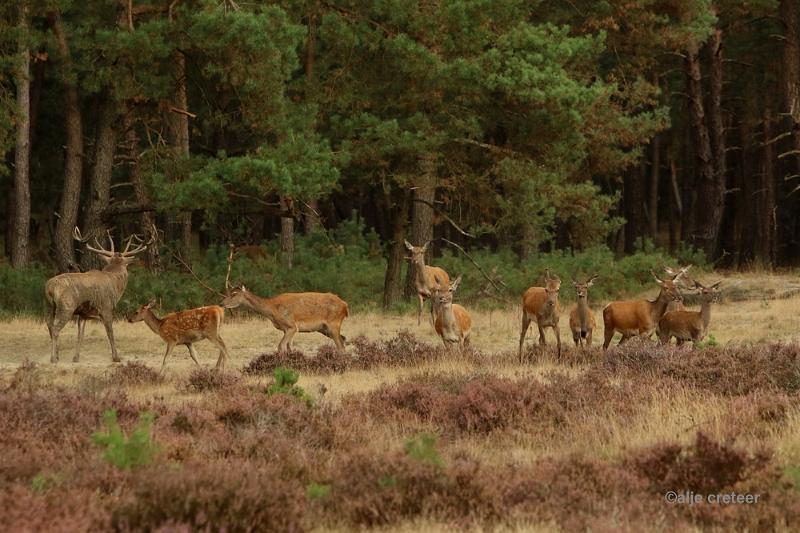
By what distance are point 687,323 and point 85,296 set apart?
28.7ft

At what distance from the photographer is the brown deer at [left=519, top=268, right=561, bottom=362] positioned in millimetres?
16109

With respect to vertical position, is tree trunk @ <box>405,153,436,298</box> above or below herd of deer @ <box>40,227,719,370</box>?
above

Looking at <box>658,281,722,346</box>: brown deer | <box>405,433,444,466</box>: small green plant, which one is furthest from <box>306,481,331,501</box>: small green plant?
<box>658,281,722,346</box>: brown deer

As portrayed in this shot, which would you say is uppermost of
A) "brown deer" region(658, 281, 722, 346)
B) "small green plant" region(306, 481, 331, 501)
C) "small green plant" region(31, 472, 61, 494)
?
"brown deer" region(658, 281, 722, 346)

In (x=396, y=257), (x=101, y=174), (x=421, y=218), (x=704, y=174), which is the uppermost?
(x=704, y=174)

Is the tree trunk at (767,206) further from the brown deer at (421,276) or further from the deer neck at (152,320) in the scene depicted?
the deer neck at (152,320)

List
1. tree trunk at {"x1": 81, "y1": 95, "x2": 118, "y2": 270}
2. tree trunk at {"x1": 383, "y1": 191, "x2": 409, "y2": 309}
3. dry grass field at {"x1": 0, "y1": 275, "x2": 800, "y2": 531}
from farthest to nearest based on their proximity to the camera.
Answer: tree trunk at {"x1": 383, "y1": 191, "x2": 409, "y2": 309}, tree trunk at {"x1": 81, "y1": 95, "x2": 118, "y2": 270}, dry grass field at {"x1": 0, "y1": 275, "x2": 800, "y2": 531}

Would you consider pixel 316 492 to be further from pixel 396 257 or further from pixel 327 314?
pixel 396 257

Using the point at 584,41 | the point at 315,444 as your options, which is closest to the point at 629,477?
the point at 315,444

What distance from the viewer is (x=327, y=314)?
16.6m

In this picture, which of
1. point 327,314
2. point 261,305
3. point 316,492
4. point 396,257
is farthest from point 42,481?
point 396,257

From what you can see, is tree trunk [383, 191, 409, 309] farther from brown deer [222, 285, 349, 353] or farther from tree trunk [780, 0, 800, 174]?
tree trunk [780, 0, 800, 174]

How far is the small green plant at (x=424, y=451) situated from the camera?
8.09 metres

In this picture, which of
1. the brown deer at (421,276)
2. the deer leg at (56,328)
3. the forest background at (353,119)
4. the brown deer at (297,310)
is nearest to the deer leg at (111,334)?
the deer leg at (56,328)
